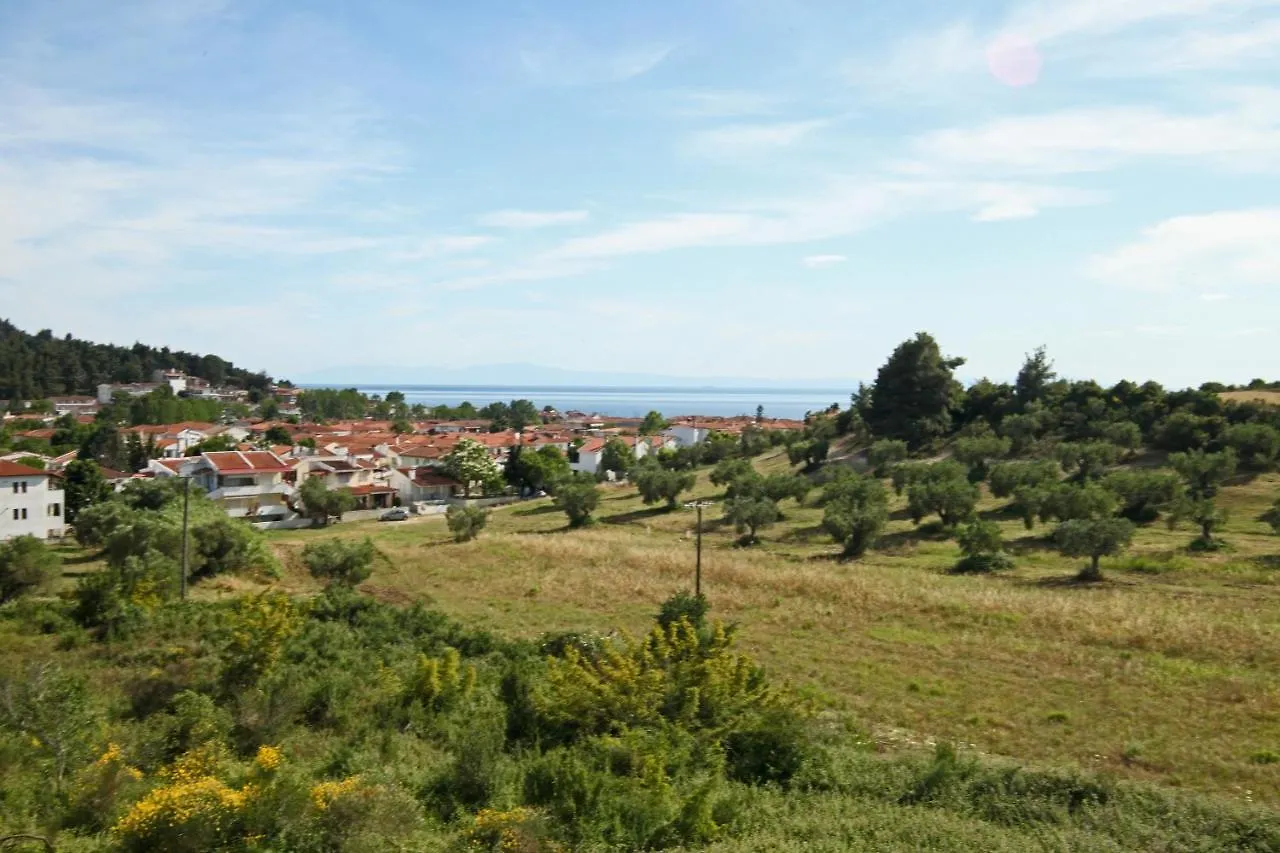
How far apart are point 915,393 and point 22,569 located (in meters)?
58.8

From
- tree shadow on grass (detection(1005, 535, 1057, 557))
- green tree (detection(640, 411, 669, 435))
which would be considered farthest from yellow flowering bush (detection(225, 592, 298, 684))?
green tree (detection(640, 411, 669, 435))

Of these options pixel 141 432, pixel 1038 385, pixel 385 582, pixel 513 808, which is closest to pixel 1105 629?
pixel 513 808

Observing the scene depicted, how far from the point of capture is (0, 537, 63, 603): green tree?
1000 inches

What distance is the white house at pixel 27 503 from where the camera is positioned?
1576 inches

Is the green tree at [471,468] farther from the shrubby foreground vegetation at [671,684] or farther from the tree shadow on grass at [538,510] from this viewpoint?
the shrubby foreground vegetation at [671,684]

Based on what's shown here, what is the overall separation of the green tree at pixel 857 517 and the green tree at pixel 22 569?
2942 centimetres

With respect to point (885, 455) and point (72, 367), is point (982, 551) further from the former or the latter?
point (72, 367)

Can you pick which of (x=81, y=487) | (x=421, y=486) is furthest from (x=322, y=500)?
(x=81, y=487)

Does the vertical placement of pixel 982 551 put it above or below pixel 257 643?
below

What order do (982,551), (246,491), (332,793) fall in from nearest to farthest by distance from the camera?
(332,793), (982,551), (246,491)

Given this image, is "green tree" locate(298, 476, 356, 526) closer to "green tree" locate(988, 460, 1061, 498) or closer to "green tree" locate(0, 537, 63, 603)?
"green tree" locate(0, 537, 63, 603)

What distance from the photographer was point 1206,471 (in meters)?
44.3

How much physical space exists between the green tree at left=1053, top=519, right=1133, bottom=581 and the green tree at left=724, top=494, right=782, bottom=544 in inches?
563

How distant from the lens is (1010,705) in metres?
18.9
